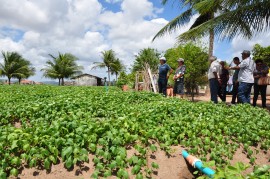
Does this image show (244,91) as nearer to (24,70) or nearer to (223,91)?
(223,91)

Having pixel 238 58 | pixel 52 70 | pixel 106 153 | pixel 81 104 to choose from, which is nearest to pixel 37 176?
pixel 106 153

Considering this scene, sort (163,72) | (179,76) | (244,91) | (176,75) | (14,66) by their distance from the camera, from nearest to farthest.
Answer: (244,91) < (179,76) < (176,75) < (163,72) < (14,66)

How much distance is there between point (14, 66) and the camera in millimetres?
41406

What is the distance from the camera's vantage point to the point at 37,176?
10.2ft

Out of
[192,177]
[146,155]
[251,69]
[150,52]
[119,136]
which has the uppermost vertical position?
[150,52]

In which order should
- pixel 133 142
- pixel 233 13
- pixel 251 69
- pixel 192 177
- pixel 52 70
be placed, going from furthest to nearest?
pixel 52 70
pixel 233 13
pixel 251 69
pixel 133 142
pixel 192 177

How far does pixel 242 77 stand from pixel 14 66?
39.7 m

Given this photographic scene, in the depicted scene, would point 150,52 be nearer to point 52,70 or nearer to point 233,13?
point 52,70

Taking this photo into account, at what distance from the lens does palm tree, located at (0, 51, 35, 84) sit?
41.0 m

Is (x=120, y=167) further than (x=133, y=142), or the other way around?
(x=133, y=142)

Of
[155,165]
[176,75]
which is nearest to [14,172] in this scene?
[155,165]

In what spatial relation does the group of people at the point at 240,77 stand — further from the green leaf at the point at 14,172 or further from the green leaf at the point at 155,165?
the green leaf at the point at 14,172

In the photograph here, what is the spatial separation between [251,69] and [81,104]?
4.65 meters

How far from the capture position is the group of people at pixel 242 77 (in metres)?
7.59
